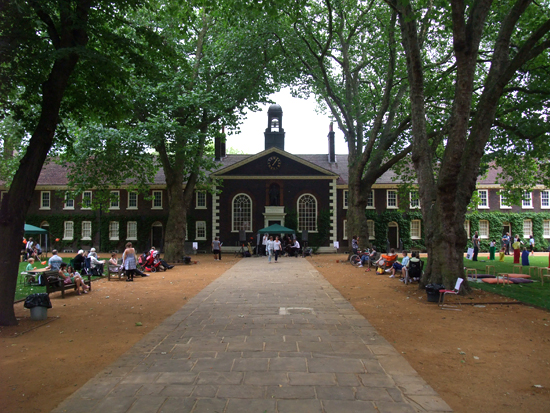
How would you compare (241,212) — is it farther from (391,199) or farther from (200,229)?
(391,199)

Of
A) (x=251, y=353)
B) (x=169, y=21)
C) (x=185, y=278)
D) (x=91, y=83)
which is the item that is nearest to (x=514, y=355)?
(x=251, y=353)

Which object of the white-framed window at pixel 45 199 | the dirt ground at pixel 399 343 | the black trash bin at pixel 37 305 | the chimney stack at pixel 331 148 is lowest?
the dirt ground at pixel 399 343

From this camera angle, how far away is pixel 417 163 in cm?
1336

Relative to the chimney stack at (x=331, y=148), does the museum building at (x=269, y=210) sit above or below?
below

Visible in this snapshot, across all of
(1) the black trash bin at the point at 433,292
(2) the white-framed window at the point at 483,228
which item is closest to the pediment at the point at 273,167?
(2) the white-framed window at the point at 483,228

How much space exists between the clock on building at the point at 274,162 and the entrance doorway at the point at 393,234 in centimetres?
1176

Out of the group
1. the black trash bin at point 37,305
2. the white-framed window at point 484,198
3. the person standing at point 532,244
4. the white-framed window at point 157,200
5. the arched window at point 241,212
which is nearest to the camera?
the black trash bin at point 37,305

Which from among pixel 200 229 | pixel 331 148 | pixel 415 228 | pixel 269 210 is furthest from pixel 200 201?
pixel 415 228

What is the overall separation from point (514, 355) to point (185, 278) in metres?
13.1

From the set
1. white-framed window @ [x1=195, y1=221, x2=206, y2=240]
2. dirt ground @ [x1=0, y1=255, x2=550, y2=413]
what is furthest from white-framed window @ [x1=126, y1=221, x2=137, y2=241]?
dirt ground @ [x1=0, y1=255, x2=550, y2=413]

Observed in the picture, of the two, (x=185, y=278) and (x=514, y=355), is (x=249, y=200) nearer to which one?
(x=185, y=278)

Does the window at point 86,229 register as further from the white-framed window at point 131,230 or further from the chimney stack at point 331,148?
the chimney stack at point 331,148

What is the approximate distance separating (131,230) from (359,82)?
2446 centimetres

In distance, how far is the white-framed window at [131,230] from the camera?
38.3 metres
